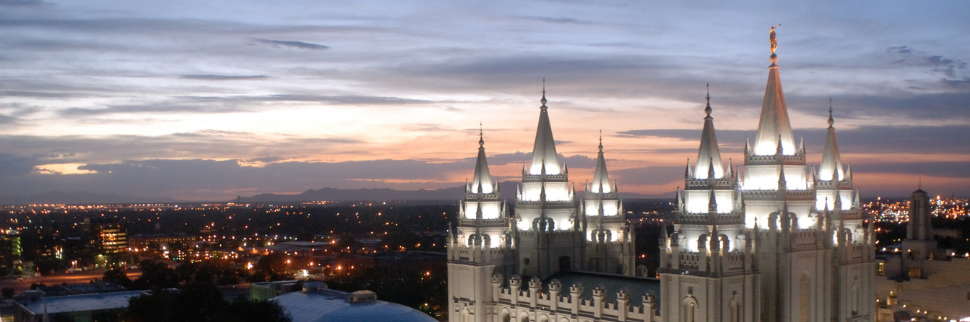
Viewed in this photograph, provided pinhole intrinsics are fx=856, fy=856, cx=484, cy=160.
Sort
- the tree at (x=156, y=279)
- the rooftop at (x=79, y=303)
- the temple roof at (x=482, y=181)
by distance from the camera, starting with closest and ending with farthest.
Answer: the temple roof at (x=482, y=181) < the rooftop at (x=79, y=303) < the tree at (x=156, y=279)

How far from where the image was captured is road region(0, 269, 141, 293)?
142575mm

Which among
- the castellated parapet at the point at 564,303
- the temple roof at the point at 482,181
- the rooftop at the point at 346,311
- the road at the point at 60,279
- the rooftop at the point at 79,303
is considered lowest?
the road at the point at 60,279

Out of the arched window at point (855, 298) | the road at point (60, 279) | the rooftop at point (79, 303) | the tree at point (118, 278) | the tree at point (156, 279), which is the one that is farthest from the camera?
the road at point (60, 279)

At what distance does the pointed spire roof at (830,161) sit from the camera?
54.4m

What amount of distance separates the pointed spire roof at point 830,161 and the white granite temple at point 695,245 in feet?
0.24

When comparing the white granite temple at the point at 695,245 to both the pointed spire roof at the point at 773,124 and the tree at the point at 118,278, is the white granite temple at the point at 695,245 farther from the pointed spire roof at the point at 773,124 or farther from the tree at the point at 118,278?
the tree at the point at 118,278

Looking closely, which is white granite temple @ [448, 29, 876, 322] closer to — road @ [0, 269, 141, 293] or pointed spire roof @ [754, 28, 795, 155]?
pointed spire roof @ [754, 28, 795, 155]

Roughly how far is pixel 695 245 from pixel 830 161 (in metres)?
14.9

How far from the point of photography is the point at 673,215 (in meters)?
47.8

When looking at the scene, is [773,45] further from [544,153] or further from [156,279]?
[156,279]

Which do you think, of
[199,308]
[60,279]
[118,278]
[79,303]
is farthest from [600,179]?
[60,279]

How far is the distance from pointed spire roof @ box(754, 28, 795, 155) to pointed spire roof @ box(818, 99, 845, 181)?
607 cm

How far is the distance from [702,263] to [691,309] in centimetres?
268

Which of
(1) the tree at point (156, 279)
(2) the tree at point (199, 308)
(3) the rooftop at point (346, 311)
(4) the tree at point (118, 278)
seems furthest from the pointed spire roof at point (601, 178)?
(4) the tree at point (118, 278)
